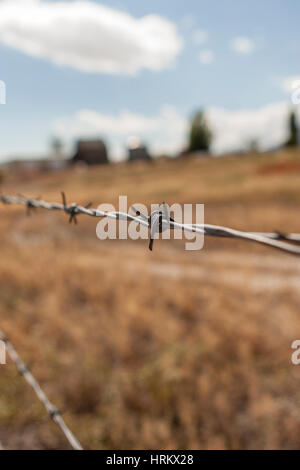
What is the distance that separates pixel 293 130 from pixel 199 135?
16698 mm

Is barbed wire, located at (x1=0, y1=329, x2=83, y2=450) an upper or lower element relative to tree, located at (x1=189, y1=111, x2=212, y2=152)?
lower

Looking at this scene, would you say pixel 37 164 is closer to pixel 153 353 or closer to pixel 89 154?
pixel 89 154

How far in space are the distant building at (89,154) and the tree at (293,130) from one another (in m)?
34.8

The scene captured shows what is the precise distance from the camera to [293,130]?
190 feet

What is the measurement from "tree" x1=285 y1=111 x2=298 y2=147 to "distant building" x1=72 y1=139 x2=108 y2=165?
3479cm

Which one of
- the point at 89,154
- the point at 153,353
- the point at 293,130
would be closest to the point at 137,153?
the point at 89,154

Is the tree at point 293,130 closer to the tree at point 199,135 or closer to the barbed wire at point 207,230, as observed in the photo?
the tree at point 199,135

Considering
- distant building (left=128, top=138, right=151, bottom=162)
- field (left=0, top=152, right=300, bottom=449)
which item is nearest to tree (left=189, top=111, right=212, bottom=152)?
distant building (left=128, top=138, right=151, bottom=162)

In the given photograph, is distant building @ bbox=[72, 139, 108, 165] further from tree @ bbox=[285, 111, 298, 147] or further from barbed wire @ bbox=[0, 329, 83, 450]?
barbed wire @ bbox=[0, 329, 83, 450]

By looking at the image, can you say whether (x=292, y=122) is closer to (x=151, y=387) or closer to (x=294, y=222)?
(x=294, y=222)

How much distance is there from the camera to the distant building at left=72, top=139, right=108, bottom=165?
210ft

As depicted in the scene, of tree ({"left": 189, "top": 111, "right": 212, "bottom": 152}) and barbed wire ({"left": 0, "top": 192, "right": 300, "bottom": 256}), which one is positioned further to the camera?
tree ({"left": 189, "top": 111, "right": 212, "bottom": 152})

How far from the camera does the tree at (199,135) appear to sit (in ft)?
208

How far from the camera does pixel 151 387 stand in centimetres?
345
